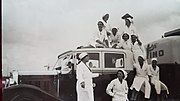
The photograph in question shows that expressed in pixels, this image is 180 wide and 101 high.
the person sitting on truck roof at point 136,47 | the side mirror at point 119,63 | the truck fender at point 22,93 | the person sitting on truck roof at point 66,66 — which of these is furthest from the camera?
the person sitting on truck roof at point 136,47

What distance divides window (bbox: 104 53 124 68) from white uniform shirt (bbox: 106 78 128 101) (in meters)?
0.18

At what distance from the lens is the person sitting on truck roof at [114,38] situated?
5.04 m

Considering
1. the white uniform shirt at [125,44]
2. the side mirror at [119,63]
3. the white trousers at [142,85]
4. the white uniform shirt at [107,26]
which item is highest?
the white uniform shirt at [107,26]

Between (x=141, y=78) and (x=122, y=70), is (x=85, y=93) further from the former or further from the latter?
(x=141, y=78)

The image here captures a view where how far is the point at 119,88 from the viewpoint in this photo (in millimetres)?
5047

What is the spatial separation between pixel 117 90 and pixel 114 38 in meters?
0.62

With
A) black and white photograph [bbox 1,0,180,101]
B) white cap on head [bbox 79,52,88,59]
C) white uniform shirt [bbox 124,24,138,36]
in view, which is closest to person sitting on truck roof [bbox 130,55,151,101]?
black and white photograph [bbox 1,0,180,101]

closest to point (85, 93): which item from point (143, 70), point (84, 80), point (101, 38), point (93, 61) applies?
point (84, 80)

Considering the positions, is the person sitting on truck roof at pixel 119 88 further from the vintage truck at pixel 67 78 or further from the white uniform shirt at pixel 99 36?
the white uniform shirt at pixel 99 36

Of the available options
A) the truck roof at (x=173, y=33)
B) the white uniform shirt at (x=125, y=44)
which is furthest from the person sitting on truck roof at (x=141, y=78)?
the truck roof at (x=173, y=33)

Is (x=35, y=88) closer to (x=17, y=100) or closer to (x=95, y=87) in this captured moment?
(x=17, y=100)

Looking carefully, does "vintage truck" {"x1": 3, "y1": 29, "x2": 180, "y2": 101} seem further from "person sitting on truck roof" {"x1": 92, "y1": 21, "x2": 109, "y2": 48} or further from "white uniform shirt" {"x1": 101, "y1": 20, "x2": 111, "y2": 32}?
"white uniform shirt" {"x1": 101, "y1": 20, "x2": 111, "y2": 32}

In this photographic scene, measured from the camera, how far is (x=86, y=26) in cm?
495

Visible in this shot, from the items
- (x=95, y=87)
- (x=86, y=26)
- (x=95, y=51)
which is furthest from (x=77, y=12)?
(x=95, y=87)
